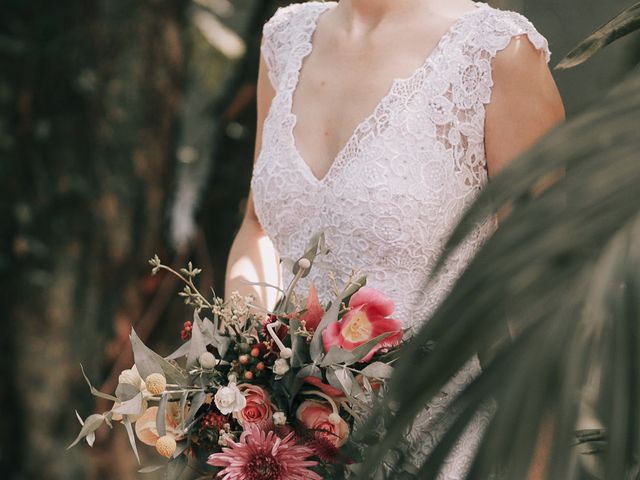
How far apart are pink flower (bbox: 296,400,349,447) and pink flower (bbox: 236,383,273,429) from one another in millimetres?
44

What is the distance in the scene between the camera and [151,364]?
55.8 inches

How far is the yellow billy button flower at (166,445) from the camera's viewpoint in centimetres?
136

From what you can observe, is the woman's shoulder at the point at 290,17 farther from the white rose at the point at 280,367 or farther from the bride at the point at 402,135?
the white rose at the point at 280,367

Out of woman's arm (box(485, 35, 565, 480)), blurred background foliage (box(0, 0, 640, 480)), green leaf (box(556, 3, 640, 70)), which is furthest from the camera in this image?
blurred background foliage (box(0, 0, 640, 480))

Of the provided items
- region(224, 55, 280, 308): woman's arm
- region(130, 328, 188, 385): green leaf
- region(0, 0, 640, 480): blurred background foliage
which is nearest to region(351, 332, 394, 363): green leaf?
region(130, 328, 188, 385): green leaf

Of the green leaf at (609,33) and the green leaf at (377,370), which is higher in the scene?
the green leaf at (609,33)

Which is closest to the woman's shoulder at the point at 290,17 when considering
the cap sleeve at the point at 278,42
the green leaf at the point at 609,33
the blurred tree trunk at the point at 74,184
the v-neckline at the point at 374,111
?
the cap sleeve at the point at 278,42

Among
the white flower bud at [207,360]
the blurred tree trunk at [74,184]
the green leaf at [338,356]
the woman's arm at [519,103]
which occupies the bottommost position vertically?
the blurred tree trunk at [74,184]

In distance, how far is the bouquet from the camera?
134cm

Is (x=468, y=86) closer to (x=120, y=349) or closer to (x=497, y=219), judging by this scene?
(x=497, y=219)

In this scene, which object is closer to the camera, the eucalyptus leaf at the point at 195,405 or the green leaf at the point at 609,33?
the green leaf at the point at 609,33

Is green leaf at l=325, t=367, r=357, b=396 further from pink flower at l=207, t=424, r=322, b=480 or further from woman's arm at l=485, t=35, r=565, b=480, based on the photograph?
woman's arm at l=485, t=35, r=565, b=480

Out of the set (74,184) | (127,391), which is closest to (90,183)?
(74,184)

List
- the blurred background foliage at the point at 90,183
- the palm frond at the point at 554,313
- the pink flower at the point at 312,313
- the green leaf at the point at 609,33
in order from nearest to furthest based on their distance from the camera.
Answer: the palm frond at the point at 554,313, the green leaf at the point at 609,33, the pink flower at the point at 312,313, the blurred background foliage at the point at 90,183
